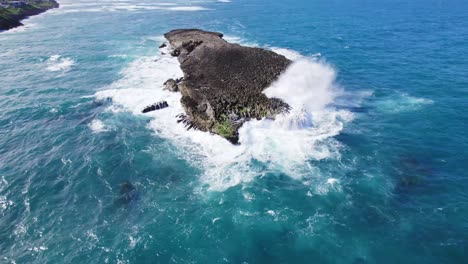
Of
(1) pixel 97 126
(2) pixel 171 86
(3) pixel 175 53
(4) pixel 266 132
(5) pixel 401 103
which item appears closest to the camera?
(4) pixel 266 132

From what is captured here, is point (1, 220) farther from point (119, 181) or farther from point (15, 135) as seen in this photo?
point (15, 135)

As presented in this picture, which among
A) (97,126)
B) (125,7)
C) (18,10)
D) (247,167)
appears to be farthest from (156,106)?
(125,7)

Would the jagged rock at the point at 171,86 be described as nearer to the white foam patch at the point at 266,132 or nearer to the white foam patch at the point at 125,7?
the white foam patch at the point at 266,132

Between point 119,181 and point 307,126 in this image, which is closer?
point 119,181

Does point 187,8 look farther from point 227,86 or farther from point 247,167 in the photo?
point 247,167

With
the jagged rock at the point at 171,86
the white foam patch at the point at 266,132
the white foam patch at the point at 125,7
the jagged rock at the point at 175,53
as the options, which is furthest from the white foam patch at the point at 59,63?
the white foam patch at the point at 125,7

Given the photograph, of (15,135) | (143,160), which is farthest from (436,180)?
(15,135)
